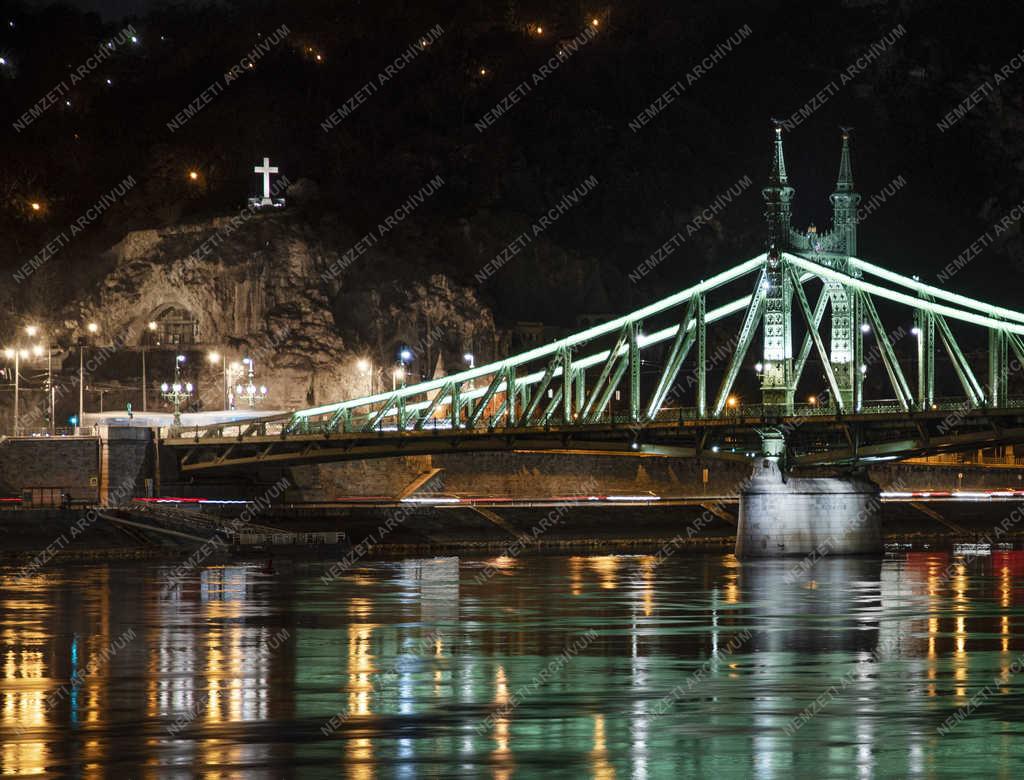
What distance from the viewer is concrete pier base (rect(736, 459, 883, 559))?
75188 mm

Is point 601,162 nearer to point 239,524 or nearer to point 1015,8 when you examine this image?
point 1015,8

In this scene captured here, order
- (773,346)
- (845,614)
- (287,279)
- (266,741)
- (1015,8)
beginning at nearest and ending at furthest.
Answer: (266,741) → (845,614) → (773,346) → (287,279) → (1015,8)

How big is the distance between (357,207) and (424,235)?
5.11 m

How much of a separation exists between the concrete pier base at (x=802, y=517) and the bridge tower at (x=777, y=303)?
3.14m

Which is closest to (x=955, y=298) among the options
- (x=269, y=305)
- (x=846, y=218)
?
(x=846, y=218)

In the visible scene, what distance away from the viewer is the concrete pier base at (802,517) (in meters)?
75.2

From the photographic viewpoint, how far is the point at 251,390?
11025 cm

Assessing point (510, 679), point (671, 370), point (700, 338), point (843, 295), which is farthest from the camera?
point (843, 295)

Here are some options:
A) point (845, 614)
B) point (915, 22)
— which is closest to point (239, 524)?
point (845, 614)

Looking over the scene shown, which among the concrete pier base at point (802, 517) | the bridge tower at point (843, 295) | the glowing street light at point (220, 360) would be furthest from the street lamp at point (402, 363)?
the concrete pier base at point (802, 517)

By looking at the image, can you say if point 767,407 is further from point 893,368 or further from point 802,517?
point 893,368

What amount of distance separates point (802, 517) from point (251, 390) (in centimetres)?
4385

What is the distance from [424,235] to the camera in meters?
121

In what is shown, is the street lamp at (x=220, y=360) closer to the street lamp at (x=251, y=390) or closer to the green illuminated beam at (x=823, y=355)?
the street lamp at (x=251, y=390)
